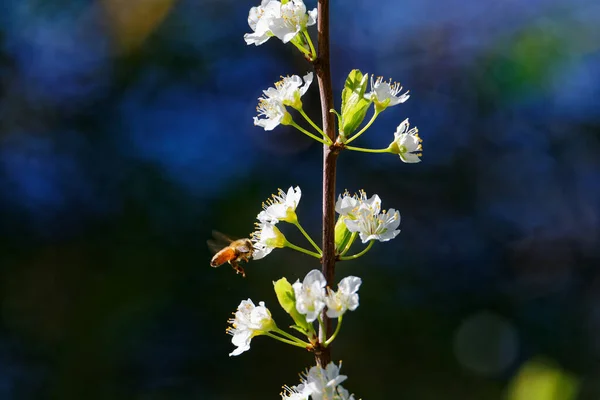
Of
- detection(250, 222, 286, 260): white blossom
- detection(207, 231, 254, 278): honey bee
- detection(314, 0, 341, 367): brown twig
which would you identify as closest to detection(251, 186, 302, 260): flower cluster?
detection(250, 222, 286, 260): white blossom

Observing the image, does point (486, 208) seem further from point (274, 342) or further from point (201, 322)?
A: point (201, 322)

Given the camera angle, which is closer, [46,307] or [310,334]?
[310,334]

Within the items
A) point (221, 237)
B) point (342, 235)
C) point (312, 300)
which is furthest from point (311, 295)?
point (221, 237)

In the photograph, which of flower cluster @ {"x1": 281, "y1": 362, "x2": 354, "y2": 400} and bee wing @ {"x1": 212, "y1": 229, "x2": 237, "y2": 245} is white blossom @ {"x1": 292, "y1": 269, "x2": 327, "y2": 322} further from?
bee wing @ {"x1": 212, "y1": 229, "x2": 237, "y2": 245}

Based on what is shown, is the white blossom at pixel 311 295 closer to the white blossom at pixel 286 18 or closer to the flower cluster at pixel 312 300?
the flower cluster at pixel 312 300

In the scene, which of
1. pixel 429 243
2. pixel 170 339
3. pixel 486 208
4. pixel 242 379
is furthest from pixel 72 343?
pixel 486 208

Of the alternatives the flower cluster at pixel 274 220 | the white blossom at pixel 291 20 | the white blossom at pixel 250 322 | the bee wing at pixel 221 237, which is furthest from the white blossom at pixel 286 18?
the bee wing at pixel 221 237

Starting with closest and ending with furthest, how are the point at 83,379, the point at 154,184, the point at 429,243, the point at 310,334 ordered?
the point at 310,334, the point at 83,379, the point at 154,184, the point at 429,243
